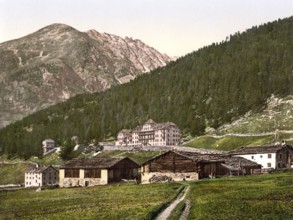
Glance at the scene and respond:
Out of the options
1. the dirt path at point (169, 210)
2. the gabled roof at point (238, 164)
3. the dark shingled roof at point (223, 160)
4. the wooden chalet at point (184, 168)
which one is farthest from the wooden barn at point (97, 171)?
the dirt path at point (169, 210)

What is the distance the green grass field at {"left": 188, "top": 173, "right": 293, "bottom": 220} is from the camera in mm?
37031

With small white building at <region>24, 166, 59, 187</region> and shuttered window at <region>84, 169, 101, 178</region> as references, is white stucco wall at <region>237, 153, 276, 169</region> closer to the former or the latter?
shuttered window at <region>84, 169, 101, 178</region>

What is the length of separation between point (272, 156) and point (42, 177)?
71.8 m

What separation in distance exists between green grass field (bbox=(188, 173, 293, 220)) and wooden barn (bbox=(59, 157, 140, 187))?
41.0m

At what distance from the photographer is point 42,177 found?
146 m

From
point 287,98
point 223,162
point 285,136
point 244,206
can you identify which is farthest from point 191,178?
point 287,98

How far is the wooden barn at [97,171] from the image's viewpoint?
98.5m

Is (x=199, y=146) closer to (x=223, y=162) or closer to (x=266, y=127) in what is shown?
(x=266, y=127)

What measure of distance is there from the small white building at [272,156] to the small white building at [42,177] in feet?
211

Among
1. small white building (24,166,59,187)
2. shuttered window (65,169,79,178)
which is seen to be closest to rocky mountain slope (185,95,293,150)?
small white building (24,166,59,187)

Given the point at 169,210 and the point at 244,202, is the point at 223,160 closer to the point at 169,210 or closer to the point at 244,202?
the point at 244,202

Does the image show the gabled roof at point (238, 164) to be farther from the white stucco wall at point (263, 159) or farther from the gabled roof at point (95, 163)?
the gabled roof at point (95, 163)

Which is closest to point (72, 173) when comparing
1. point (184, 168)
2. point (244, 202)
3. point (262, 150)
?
point (184, 168)

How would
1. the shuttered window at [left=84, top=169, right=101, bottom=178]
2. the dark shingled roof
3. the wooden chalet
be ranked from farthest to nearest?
the shuttered window at [left=84, top=169, right=101, bottom=178]
the dark shingled roof
the wooden chalet
